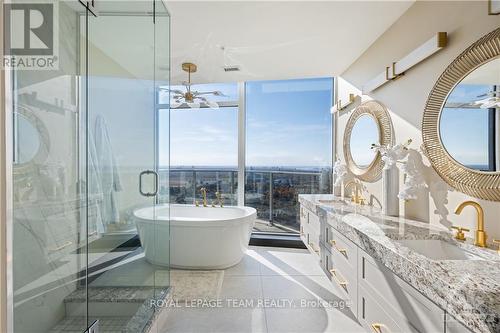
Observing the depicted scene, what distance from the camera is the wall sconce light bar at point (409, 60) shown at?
1635 mm

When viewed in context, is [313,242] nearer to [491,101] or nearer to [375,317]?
[375,317]

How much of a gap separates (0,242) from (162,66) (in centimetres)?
175

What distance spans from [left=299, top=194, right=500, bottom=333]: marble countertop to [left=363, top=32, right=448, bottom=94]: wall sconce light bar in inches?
45.4

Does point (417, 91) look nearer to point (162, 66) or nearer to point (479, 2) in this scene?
point (479, 2)

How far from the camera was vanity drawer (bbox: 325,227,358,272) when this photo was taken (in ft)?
5.42

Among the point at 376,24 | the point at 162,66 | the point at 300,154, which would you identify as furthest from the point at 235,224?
the point at 376,24

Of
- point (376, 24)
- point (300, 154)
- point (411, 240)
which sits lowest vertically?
point (411, 240)

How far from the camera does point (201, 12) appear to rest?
2111 mm

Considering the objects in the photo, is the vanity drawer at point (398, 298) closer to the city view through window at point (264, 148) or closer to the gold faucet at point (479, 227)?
the gold faucet at point (479, 227)

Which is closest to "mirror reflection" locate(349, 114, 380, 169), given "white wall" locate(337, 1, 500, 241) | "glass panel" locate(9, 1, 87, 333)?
"white wall" locate(337, 1, 500, 241)

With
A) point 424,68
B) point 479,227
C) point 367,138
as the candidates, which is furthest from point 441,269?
point 367,138

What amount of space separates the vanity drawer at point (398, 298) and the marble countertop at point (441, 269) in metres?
0.04

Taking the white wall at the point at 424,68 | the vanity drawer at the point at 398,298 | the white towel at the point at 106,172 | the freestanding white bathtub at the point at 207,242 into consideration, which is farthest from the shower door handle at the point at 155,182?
the white wall at the point at 424,68

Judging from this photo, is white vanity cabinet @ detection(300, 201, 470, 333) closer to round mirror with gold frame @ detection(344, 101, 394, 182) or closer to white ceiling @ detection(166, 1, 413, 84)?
round mirror with gold frame @ detection(344, 101, 394, 182)
